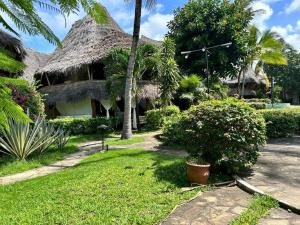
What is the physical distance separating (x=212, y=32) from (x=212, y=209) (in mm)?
21887

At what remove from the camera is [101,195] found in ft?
20.2

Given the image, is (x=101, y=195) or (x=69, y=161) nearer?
(x=101, y=195)

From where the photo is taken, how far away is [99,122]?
1919cm

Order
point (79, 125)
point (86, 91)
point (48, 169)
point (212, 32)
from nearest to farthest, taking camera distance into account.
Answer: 1. point (48, 169)
2. point (79, 125)
3. point (86, 91)
4. point (212, 32)

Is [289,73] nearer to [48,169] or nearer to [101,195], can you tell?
[48,169]

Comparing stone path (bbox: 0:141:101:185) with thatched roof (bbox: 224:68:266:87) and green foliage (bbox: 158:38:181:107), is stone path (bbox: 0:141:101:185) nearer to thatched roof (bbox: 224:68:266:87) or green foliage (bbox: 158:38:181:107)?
green foliage (bbox: 158:38:181:107)

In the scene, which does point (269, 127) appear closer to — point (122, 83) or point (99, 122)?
point (122, 83)

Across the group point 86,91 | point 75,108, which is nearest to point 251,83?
point 75,108

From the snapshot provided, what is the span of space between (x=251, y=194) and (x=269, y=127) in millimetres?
8696

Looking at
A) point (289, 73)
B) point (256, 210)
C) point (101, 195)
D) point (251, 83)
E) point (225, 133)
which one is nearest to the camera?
point (256, 210)

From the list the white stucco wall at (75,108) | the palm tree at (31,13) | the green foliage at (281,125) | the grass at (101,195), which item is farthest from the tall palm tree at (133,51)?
the palm tree at (31,13)

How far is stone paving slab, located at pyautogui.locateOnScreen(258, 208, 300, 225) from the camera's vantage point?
4.93 m

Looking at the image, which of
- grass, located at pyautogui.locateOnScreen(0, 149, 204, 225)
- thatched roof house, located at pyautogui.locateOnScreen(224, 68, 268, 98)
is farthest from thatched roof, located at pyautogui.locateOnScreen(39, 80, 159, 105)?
thatched roof house, located at pyautogui.locateOnScreen(224, 68, 268, 98)

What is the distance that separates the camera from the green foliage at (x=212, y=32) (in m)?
25.0
